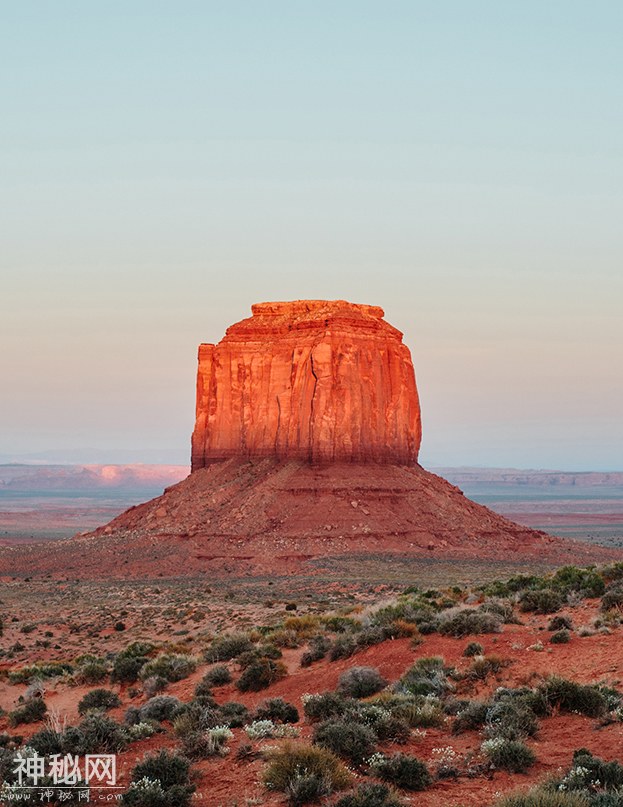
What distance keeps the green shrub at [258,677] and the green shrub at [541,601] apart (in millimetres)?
6019

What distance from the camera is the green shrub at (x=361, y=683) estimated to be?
15180 mm

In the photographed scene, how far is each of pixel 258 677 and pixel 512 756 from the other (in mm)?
6948

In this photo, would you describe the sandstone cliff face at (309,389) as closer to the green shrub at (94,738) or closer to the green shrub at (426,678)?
the green shrub at (426,678)

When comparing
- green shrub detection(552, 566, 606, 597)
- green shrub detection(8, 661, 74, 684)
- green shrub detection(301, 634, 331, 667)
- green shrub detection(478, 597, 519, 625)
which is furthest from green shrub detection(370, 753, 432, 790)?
green shrub detection(8, 661, 74, 684)

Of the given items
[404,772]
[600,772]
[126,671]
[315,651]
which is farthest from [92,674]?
[600,772]

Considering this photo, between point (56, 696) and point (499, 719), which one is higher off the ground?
point (499, 719)

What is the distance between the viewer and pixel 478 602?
22.5 metres

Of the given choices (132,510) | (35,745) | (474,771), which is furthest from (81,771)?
(132,510)

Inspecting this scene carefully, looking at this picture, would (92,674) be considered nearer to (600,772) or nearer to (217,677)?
(217,677)

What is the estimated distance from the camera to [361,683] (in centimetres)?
1526

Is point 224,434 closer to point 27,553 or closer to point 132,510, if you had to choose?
point 132,510

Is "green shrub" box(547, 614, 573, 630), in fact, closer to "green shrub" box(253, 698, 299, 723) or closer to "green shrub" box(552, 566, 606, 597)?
"green shrub" box(552, 566, 606, 597)

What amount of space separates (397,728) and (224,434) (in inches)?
2261

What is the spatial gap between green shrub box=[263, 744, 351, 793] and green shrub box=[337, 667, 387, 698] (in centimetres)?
438
